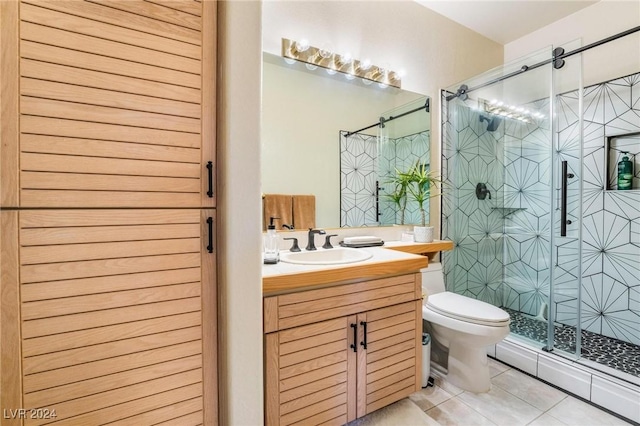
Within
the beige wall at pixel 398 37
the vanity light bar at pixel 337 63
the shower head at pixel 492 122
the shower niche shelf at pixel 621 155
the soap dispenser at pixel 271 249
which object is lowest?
the soap dispenser at pixel 271 249

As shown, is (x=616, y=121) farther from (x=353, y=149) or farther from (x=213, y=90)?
(x=213, y=90)

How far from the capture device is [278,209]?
174 cm

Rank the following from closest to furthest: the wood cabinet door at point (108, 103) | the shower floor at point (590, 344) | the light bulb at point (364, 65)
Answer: the wood cabinet door at point (108, 103) → the shower floor at point (590, 344) → the light bulb at point (364, 65)

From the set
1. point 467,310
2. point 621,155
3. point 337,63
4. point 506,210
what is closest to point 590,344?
point 506,210

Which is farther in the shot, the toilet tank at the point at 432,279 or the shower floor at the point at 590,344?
the toilet tank at the point at 432,279

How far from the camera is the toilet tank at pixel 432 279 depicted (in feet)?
6.74

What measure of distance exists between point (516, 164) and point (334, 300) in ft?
6.74

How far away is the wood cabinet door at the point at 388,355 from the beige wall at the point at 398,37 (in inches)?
45.7

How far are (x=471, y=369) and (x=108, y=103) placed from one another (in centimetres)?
219

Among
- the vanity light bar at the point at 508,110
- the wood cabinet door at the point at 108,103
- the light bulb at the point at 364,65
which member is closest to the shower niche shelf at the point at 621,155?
the vanity light bar at the point at 508,110

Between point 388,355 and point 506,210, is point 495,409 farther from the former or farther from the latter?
point 506,210

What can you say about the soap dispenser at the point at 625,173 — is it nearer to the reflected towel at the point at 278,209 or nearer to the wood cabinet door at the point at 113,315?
the reflected towel at the point at 278,209

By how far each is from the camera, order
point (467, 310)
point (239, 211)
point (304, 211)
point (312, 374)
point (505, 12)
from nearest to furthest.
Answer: point (239, 211) → point (312, 374) → point (467, 310) → point (304, 211) → point (505, 12)

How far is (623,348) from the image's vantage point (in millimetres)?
2072
